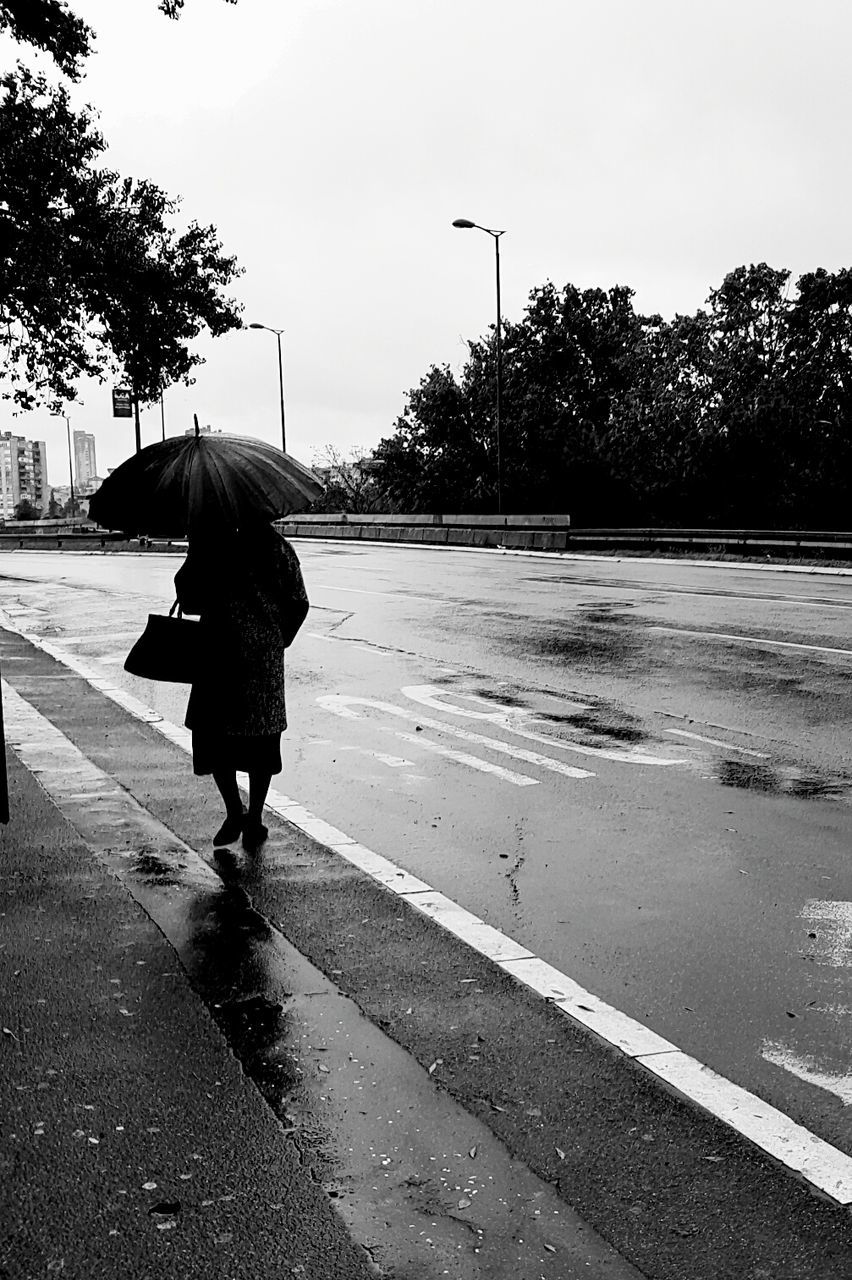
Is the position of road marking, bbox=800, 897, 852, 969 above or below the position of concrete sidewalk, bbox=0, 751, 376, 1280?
below

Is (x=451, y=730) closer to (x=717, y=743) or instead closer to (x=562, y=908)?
(x=717, y=743)

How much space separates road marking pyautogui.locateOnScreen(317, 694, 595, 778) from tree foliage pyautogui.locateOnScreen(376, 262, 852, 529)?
36.4m

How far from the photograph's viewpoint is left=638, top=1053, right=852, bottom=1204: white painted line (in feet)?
10.1

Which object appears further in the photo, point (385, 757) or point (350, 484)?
point (350, 484)

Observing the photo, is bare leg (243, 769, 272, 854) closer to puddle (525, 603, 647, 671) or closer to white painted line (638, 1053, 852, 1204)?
white painted line (638, 1053, 852, 1204)

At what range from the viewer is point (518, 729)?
8.93m

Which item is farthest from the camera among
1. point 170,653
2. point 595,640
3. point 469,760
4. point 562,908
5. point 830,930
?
point 595,640

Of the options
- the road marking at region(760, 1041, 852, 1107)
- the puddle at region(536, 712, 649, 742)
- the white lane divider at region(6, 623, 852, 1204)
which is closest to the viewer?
the white lane divider at region(6, 623, 852, 1204)

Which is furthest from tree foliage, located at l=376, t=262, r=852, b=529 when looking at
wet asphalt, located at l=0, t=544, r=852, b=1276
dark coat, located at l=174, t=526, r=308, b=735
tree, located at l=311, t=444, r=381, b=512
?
dark coat, located at l=174, t=526, r=308, b=735

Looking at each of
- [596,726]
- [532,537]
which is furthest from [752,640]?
[532,537]

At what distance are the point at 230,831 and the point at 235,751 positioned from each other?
0.42 meters

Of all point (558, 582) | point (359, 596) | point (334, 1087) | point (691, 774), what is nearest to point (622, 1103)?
point (334, 1087)

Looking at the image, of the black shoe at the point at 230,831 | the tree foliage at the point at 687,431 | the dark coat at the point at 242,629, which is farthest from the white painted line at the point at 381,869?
the tree foliage at the point at 687,431

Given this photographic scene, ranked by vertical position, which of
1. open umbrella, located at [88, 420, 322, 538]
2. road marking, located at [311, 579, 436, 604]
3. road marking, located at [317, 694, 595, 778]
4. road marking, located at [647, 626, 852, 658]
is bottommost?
road marking, located at [317, 694, 595, 778]
